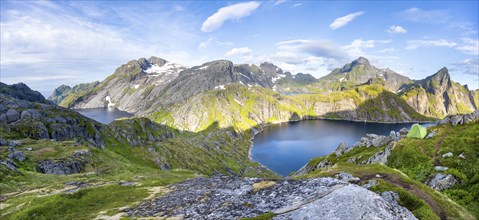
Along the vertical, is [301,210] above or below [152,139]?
above

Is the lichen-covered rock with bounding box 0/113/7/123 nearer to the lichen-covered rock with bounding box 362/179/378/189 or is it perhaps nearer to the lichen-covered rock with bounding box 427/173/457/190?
the lichen-covered rock with bounding box 362/179/378/189

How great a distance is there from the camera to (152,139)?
187m

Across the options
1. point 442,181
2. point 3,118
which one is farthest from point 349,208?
point 3,118

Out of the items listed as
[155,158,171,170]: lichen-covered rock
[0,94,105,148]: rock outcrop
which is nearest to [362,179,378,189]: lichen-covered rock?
[0,94,105,148]: rock outcrop

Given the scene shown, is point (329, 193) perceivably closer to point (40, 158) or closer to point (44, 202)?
point (44, 202)

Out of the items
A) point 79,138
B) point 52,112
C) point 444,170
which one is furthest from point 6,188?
point 52,112

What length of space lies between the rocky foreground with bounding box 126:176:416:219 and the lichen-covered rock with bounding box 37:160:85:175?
49.2m

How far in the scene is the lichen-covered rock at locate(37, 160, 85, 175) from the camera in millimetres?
61625

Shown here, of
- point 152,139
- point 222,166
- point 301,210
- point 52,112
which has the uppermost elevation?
point 52,112

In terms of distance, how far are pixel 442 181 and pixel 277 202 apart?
39.8m

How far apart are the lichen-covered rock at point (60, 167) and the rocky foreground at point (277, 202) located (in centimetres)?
4917

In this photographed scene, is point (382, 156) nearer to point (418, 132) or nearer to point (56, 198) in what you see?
point (418, 132)

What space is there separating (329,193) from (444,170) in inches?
1640

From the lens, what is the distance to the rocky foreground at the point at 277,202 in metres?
16.9
